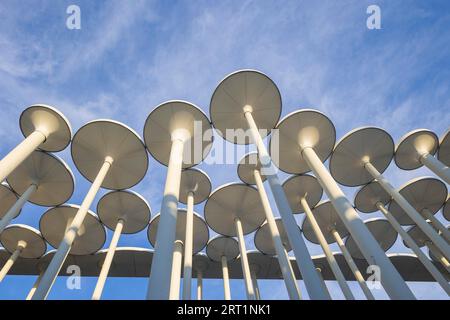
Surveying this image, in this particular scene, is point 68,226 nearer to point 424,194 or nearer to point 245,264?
point 245,264

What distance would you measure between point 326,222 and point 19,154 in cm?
1821

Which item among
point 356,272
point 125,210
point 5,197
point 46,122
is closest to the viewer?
point 46,122

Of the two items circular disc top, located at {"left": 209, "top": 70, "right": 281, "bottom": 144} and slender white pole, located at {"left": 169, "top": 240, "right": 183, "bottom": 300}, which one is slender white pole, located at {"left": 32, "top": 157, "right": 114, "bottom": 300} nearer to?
slender white pole, located at {"left": 169, "top": 240, "right": 183, "bottom": 300}

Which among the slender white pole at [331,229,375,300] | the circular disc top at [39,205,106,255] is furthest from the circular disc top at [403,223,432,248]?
the circular disc top at [39,205,106,255]

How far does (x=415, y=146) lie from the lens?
16812mm

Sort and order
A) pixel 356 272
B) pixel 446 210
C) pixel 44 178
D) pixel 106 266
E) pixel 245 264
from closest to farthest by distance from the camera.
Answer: pixel 106 266
pixel 245 264
pixel 356 272
pixel 44 178
pixel 446 210

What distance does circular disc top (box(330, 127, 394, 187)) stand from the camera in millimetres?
15789

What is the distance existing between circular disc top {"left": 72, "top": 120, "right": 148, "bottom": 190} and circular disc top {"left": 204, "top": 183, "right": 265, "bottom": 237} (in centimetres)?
482

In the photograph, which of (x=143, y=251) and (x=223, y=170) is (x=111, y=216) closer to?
(x=143, y=251)

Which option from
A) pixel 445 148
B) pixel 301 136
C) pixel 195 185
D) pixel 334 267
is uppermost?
pixel 195 185

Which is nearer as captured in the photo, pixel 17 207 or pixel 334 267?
pixel 17 207

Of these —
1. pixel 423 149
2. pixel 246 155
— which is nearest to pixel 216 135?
pixel 246 155

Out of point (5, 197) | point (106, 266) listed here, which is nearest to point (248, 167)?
point (106, 266)
